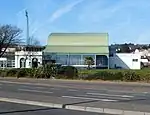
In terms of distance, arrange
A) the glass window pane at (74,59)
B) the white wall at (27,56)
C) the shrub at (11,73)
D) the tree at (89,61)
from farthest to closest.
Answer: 1. the glass window pane at (74,59)
2. the white wall at (27,56)
3. the tree at (89,61)
4. the shrub at (11,73)

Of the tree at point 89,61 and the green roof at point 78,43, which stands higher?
the green roof at point 78,43

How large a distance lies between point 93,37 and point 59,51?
1048 cm

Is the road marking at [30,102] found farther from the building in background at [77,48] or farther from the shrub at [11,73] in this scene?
the building in background at [77,48]

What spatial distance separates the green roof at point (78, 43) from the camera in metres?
91.9

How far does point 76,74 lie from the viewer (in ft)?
142

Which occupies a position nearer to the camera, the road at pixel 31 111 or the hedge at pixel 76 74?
the road at pixel 31 111

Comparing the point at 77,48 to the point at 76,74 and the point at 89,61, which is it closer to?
the point at 89,61

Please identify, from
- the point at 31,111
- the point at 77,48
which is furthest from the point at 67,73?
the point at 77,48

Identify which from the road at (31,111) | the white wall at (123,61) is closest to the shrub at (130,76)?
the road at (31,111)

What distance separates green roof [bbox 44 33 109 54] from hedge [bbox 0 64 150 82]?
141ft

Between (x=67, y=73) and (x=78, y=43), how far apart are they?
2054 inches

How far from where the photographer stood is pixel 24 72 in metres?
47.5

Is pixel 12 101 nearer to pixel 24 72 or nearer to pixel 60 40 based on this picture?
pixel 24 72

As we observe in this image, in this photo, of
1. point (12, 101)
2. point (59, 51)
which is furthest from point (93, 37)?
point (12, 101)
